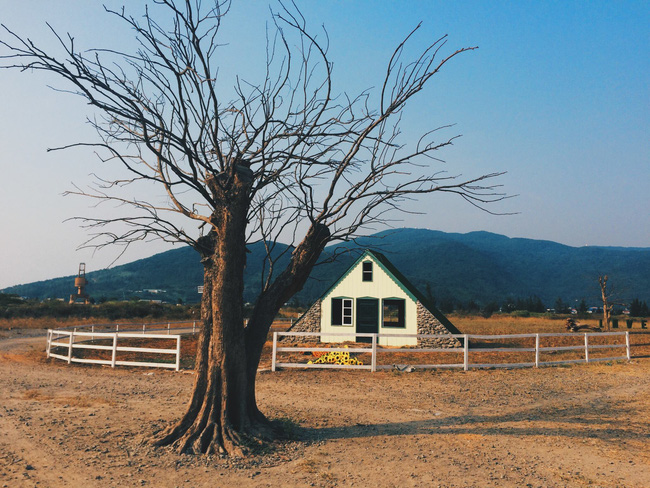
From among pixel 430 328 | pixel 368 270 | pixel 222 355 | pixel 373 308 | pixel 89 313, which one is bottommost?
pixel 89 313

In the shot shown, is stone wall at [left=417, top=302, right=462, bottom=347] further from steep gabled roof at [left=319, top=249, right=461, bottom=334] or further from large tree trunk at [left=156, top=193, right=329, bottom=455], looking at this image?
large tree trunk at [left=156, top=193, right=329, bottom=455]

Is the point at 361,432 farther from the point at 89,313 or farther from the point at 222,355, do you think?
the point at 89,313

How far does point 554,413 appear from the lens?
31.6 ft

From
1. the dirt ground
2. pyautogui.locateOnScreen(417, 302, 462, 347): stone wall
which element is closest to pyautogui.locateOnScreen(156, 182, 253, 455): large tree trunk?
the dirt ground

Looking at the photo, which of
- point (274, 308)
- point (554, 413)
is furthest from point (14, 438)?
point (554, 413)

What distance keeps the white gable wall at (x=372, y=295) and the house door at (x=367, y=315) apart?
16 centimetres

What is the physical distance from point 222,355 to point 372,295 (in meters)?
16.0

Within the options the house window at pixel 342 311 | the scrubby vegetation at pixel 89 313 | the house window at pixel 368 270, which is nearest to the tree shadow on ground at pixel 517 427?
the house window at pixel 368 270

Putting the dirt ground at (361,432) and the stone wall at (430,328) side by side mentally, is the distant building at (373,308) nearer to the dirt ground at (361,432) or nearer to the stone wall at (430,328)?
the stone wall at (430,328)

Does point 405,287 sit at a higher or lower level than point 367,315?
higher

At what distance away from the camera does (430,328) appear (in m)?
21.5

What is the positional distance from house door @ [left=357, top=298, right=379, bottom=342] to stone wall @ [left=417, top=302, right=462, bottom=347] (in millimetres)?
2086

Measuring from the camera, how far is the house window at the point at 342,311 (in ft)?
76.3

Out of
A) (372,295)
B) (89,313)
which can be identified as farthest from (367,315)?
(89,313)
